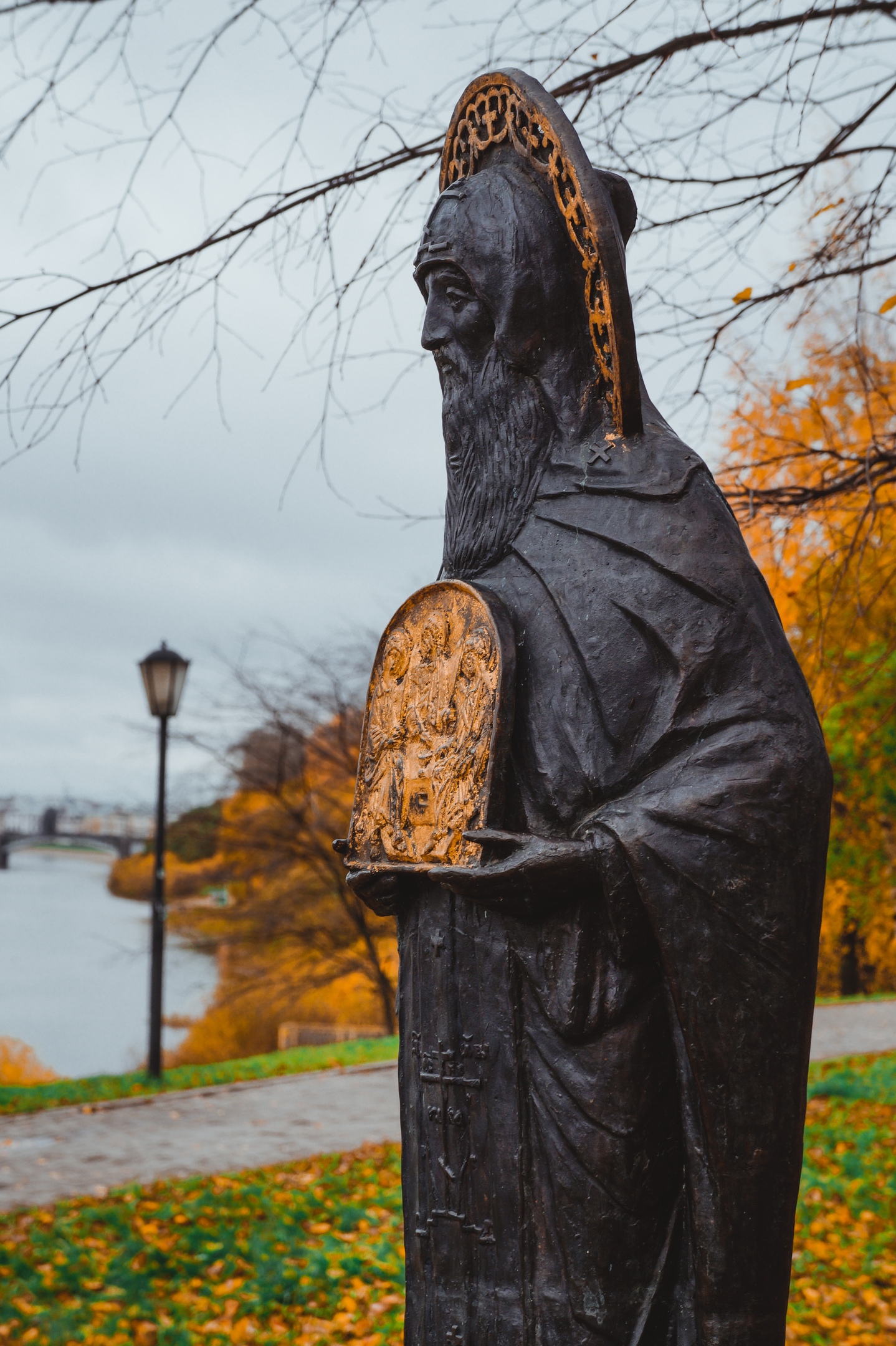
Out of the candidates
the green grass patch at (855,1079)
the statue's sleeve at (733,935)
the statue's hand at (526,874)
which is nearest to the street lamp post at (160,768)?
the green grass patch at (855,1079)

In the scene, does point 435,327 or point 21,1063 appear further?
point 21,1063

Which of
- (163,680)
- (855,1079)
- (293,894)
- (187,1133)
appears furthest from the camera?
(293,894)

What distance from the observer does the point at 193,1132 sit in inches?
312

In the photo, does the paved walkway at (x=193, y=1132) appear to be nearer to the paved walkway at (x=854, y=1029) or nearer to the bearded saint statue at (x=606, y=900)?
the paved walkway at (x=854, y=1029)

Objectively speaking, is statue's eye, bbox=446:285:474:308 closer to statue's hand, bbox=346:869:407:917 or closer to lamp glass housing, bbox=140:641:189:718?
statue's hand, bbox=346:869:407:917

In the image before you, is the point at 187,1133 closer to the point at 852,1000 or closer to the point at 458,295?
the point at 458,295

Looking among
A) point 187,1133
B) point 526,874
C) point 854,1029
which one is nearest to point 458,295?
point 526,874

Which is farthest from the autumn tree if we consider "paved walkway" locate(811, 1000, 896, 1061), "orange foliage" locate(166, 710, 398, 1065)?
"paved walkway" locate(811, 1000, 896, 1061)

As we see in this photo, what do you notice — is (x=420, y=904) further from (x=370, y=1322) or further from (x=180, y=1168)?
(x=180, y=1168)

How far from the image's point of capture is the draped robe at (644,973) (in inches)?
69.5

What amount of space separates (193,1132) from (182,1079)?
2122mm

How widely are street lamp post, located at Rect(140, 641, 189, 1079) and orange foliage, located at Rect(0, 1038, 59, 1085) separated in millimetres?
4924

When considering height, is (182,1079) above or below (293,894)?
below

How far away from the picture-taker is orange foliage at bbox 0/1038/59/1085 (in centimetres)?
1396
